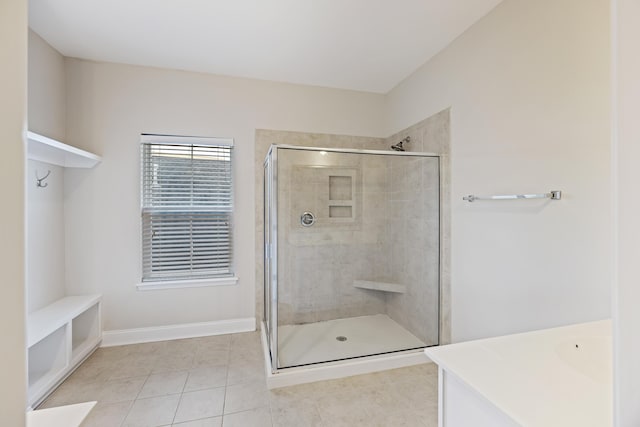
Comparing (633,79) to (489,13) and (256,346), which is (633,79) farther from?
(256,346)

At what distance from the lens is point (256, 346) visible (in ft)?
8.36

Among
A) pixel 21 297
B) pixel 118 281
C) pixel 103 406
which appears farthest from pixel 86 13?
pixel 103 406

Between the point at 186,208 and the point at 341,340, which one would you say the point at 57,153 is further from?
the point at 341,340

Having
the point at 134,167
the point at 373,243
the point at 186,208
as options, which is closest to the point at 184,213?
A: the point at 186,208

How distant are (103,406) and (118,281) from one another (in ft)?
3.77

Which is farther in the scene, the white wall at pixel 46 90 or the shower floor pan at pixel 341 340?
the shower floor pan at pixel 341 340

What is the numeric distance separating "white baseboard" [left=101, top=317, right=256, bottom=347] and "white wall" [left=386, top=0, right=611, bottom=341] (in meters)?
1.99

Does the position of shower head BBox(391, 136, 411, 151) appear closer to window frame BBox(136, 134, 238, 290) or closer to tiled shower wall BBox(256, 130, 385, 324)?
tiled shower wall BBox(256, 130, 385, 324)

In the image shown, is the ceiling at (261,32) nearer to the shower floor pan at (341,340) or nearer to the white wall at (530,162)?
the white wall at (530,162)

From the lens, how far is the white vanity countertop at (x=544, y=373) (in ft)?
2.15

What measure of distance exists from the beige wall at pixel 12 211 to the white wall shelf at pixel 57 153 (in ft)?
6.04

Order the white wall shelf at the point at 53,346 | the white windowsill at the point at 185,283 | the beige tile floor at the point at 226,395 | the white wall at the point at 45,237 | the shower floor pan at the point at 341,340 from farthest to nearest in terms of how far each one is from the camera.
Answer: the white windowsill at the point at 185,283, the shower floor pan at the point at 341,340, the white wall at the point at 45,237, the white wall shelf at the point at 53,346, the beige tile floor at the point at 226,395

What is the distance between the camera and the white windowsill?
264 cm

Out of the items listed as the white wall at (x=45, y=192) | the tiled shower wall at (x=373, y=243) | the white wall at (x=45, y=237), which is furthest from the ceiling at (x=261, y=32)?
the white wall at (x=45, y=237)
